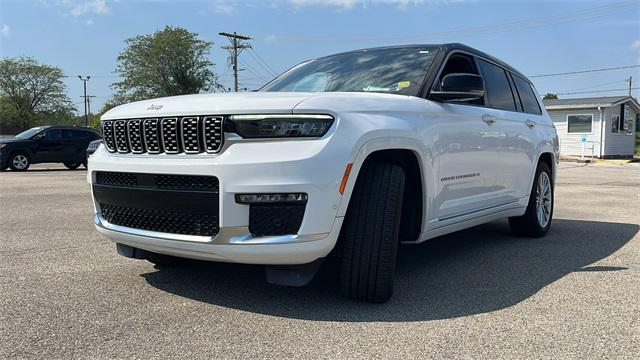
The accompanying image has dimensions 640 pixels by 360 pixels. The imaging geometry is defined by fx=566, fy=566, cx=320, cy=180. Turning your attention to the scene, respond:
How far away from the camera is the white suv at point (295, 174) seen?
3.08 meters

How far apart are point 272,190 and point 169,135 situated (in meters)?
0.78

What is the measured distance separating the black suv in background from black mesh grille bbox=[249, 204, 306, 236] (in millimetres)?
18427

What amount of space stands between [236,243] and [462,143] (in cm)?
203

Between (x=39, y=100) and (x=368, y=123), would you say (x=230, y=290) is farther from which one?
(x=39, y=100)

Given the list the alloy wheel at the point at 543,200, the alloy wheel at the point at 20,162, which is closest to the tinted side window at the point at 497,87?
the alloy wheel at the point at 543,200

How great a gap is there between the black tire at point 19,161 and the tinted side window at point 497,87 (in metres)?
17.8

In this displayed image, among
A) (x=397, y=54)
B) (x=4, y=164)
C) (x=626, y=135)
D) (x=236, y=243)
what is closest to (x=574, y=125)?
(x=626, y=135)

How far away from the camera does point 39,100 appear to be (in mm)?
68000

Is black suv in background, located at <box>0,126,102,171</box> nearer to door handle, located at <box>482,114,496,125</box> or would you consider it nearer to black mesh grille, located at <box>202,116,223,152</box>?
door handle, located at <box>482,114,496,125</box>

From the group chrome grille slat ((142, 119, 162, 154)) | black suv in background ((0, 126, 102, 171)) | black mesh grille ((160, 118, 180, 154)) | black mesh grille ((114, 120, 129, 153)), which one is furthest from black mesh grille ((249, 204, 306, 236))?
black suv in background ((0, 126, 102, 171))

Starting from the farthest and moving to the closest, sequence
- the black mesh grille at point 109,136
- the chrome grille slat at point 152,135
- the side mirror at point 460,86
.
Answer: the side mirror at point 460,86
the black mesh grille at point 109,136
the chrome grille slat at point 152,135

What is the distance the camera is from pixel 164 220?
3383 millimetres

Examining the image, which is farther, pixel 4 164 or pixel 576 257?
pixel 4 164

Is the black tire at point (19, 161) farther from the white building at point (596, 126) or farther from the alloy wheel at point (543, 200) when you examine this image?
the white building at point (596, 126)
